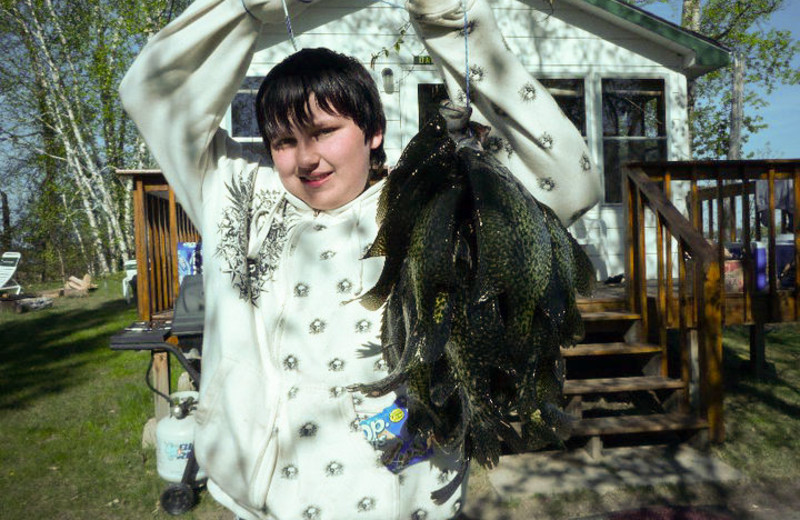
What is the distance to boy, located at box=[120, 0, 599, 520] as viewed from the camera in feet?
4.38

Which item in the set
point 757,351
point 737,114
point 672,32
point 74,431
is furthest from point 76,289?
point 737,114

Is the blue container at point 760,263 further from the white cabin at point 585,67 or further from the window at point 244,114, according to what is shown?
the window at point 244,114

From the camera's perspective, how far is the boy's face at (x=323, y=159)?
1.37 metres

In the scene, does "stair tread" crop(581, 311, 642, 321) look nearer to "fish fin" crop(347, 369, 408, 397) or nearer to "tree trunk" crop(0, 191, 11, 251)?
"fish fin" crop(347, 369, 408, 397)

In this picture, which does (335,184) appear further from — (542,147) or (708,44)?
(708,44)

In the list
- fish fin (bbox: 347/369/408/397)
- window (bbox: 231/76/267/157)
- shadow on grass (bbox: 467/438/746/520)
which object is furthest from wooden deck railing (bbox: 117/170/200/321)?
fish fin (bbox: 347/369/408/397)

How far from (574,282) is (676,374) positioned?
22.6 ft

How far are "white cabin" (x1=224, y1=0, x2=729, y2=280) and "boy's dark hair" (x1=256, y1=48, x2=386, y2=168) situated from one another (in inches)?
257

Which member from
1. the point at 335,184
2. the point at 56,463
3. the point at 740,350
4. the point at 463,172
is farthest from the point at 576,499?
the point at 740,350

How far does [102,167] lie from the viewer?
2088cm

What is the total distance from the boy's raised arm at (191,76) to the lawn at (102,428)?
3.53 metres

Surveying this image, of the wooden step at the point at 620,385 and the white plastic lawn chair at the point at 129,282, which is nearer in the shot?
the wooden step at the point at 620,385

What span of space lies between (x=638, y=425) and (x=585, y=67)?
5.67 metres

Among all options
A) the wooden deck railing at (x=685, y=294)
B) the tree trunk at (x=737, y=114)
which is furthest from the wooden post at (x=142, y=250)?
the tree trunk at (x=737, y=114)
